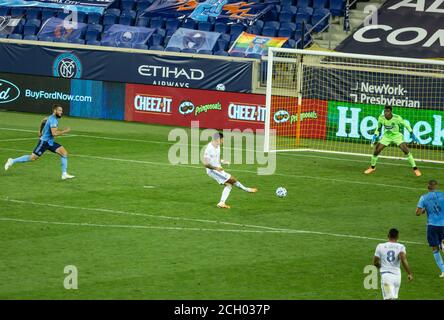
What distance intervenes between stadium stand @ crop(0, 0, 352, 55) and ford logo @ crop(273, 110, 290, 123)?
4968mm

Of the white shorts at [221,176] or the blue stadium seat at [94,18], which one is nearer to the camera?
the white shorts at [221,176]

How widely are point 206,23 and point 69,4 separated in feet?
24.0

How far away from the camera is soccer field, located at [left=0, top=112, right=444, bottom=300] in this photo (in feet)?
57.5

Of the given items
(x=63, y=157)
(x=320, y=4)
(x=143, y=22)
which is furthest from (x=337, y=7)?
(x=63, y=157)

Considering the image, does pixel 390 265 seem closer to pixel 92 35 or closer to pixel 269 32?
pixel 269 32

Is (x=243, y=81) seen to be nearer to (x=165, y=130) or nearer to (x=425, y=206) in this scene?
(x=165, y=130)

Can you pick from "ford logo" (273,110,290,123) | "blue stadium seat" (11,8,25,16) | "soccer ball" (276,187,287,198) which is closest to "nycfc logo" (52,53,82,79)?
"blue stadium seat" (11,8,25,16)

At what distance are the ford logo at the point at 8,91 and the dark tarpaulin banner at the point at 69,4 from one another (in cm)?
625

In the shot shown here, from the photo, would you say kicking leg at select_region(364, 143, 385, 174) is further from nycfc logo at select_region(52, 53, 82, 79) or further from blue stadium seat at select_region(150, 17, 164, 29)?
blue stadium seat at select_region(150, 17, 164, 29)

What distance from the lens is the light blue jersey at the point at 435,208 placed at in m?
18.3

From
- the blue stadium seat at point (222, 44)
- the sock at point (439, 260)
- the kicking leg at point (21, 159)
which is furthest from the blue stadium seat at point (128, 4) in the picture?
the sock at point (439, 260)

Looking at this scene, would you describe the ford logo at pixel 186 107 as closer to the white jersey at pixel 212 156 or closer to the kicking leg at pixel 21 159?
the kicking leg at pixel 21 159

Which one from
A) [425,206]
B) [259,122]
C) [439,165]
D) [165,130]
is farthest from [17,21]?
[425,206]

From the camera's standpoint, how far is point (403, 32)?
40656 millimetres
